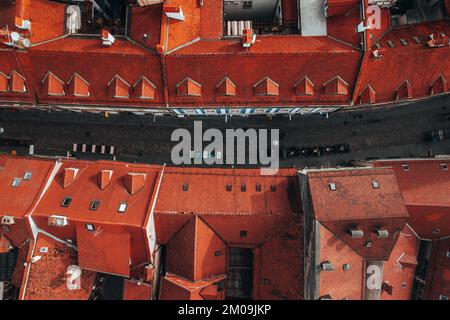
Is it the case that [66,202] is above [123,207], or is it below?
above

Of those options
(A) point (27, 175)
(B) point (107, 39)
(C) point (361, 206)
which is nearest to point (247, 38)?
(B) point (107, 39)

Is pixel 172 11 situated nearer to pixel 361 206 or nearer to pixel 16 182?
pixel 16 182

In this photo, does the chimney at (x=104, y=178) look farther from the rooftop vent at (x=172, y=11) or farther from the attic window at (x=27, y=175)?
the rooftop vent at (x=172, y=11)

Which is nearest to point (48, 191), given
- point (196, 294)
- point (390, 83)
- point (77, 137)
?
point (77, 137)

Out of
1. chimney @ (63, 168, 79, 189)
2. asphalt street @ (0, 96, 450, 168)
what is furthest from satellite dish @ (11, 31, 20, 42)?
asphalt street @ (0, 96, 450, 168)

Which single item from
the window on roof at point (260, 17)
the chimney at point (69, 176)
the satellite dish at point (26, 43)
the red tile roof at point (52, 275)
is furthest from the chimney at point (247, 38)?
the red tile roof at point (52, 275)

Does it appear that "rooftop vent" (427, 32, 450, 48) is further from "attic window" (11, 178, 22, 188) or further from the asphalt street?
"attic window" (11, 178, 22, 188)
